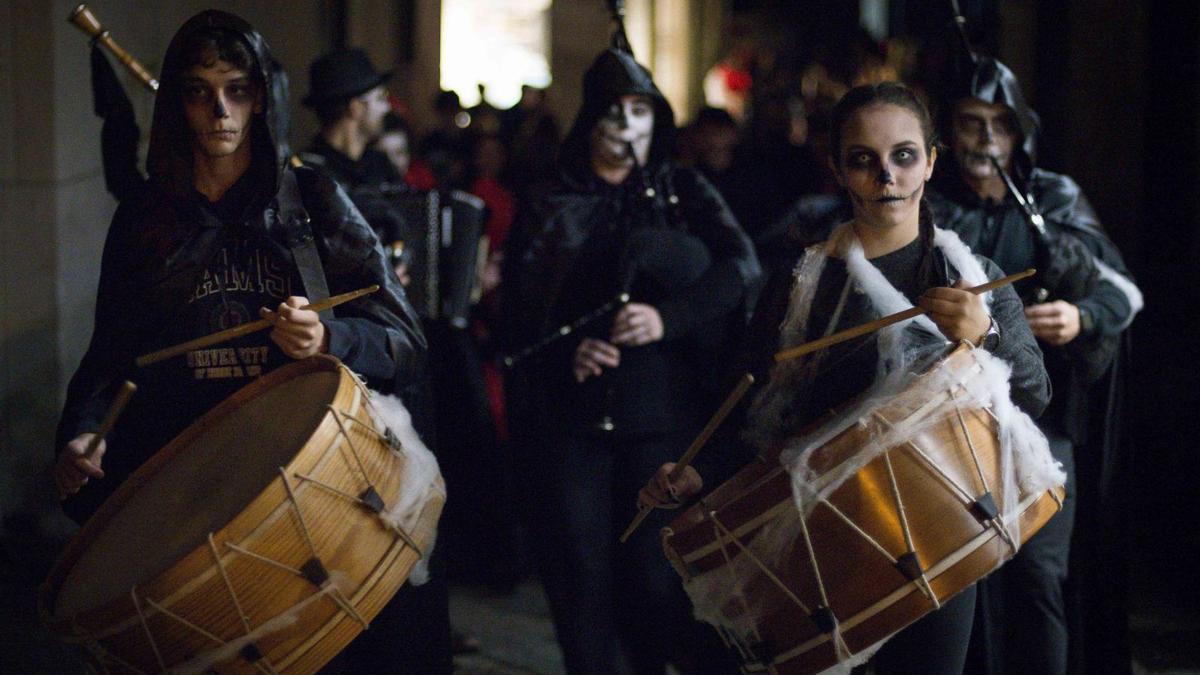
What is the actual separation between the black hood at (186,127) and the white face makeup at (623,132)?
1336 millimetres

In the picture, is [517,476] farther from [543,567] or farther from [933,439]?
[933,439]

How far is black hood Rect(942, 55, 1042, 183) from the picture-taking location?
14.3 feet

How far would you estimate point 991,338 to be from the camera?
2914 millimetres

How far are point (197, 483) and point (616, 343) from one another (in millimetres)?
1535

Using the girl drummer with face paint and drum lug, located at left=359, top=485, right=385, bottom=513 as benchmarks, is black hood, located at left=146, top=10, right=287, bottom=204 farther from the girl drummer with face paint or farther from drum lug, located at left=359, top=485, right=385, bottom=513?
the girl drummer with face paint

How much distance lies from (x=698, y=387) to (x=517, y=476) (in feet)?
2.37

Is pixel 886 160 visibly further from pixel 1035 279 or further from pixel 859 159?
pixel 1035 279

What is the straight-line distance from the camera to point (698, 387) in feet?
14.4

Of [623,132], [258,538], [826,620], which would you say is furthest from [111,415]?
[623,132]

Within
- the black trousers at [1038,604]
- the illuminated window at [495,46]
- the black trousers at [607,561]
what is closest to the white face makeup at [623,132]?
the black trousers at [607,561]

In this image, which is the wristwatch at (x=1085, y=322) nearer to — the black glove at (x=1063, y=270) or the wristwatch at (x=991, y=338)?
the black glove at (x=1063, y=270)

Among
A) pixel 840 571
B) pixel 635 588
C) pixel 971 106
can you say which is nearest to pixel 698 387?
pixel 635 588

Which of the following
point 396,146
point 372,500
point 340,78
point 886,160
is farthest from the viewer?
point 396,146

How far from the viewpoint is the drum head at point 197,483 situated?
285cm
